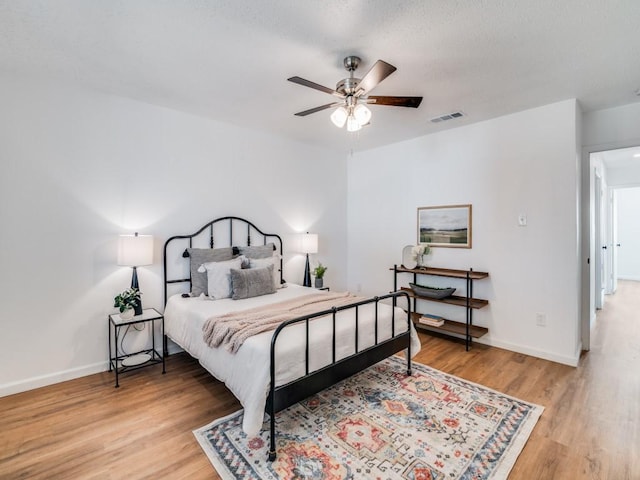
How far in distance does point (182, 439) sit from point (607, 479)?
259 cm

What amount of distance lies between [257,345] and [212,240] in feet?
7.09

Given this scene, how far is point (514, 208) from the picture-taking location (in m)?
3.59

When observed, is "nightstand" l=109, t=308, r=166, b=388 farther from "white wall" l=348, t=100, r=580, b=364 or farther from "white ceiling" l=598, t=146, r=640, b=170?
"white ceiling" l=598, t=146, r=640, b=170

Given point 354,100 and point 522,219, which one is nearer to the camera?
point 354,100

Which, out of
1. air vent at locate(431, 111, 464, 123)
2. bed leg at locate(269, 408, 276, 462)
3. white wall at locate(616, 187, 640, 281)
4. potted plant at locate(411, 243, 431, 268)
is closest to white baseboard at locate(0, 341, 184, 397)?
bed leg at locate(269, 408, 276, 462)

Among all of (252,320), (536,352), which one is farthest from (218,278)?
(536,352)

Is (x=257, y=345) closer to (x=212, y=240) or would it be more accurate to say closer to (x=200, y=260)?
(x=200, y=260)

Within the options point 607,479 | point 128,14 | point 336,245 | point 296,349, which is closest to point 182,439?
point 296,349

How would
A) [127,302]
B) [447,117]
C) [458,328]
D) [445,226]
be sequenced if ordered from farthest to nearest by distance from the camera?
[445,226]
[458,328]
[447,117]
[127,302]

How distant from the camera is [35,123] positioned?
2.75m

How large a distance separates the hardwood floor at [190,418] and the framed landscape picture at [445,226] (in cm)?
143

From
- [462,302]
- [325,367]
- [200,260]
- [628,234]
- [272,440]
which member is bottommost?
[272,440]

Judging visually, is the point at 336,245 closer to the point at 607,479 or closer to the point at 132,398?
the point at 132,398

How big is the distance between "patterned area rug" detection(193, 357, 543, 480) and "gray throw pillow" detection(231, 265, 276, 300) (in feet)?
3.92
